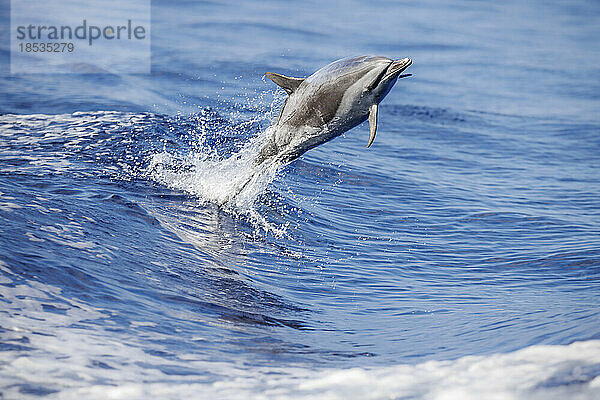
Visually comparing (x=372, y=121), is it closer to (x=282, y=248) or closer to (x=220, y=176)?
(x=282, y=248)

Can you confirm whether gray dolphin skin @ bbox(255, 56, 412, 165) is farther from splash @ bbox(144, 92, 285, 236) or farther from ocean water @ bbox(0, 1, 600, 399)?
ocean water @ bbox(0, 1, 600, 399)

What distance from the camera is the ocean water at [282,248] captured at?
4148mm

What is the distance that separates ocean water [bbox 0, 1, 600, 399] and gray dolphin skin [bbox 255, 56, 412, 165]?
74cm

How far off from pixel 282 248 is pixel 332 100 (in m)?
1.62

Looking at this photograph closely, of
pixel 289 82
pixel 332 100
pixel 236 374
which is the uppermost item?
pixel 289 82

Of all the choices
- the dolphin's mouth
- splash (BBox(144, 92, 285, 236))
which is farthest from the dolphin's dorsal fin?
the dolphin's mouth

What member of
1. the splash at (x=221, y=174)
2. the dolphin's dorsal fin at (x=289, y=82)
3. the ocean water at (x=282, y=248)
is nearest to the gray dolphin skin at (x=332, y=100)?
the dolphin's dorsal fin at (x=289, y=82)

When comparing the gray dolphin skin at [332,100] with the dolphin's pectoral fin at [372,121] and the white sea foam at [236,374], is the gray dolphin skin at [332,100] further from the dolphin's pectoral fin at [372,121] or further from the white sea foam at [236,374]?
A: the white sea foam at [236,374]

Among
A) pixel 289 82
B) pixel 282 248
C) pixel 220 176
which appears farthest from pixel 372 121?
pixel 220 176

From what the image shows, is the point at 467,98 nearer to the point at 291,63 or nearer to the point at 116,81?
the point at 291,63

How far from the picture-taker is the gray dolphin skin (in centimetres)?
635

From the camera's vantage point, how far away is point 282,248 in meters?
7.23

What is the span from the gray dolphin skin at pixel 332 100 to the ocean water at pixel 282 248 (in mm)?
736

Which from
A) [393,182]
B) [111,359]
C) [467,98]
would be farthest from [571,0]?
[111,359]
